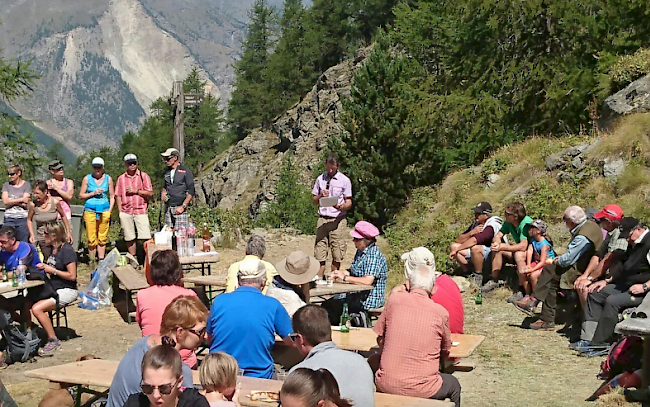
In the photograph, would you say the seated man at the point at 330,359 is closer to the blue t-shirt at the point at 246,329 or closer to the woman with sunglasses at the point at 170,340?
the woman with sunglasses at the point at 170,340

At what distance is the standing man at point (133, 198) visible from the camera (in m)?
12.4

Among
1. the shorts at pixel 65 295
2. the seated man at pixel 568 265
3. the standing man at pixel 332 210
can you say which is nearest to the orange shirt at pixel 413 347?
the seated man at pixel 568 265

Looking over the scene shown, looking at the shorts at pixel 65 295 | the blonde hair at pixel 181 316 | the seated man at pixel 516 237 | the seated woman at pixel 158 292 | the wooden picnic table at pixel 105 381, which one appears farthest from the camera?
the seated man at pixel 516 237

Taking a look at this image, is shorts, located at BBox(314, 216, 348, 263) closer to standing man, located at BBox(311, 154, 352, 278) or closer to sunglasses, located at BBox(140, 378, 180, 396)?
standing man, located at BBox(311, 154, 352, 278)

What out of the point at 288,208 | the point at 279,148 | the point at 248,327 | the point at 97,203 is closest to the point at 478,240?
the point at 97,203

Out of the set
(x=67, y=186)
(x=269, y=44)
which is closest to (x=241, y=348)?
(x=67, y=186)

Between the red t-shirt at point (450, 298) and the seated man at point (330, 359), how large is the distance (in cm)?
188

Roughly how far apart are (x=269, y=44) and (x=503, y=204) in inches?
2620

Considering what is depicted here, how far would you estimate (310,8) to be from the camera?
67250 mm

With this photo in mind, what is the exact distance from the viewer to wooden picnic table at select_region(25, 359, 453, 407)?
16.4ft

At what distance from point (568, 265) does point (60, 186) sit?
795cm

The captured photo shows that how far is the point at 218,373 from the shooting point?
14.4 ft

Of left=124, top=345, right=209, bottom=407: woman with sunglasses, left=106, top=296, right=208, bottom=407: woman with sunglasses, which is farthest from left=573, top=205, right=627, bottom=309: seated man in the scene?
left=124, top=345, right=209, bottom=407: woman with sunglasses

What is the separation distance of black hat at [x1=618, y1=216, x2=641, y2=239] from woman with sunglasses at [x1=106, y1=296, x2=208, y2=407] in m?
4.90
